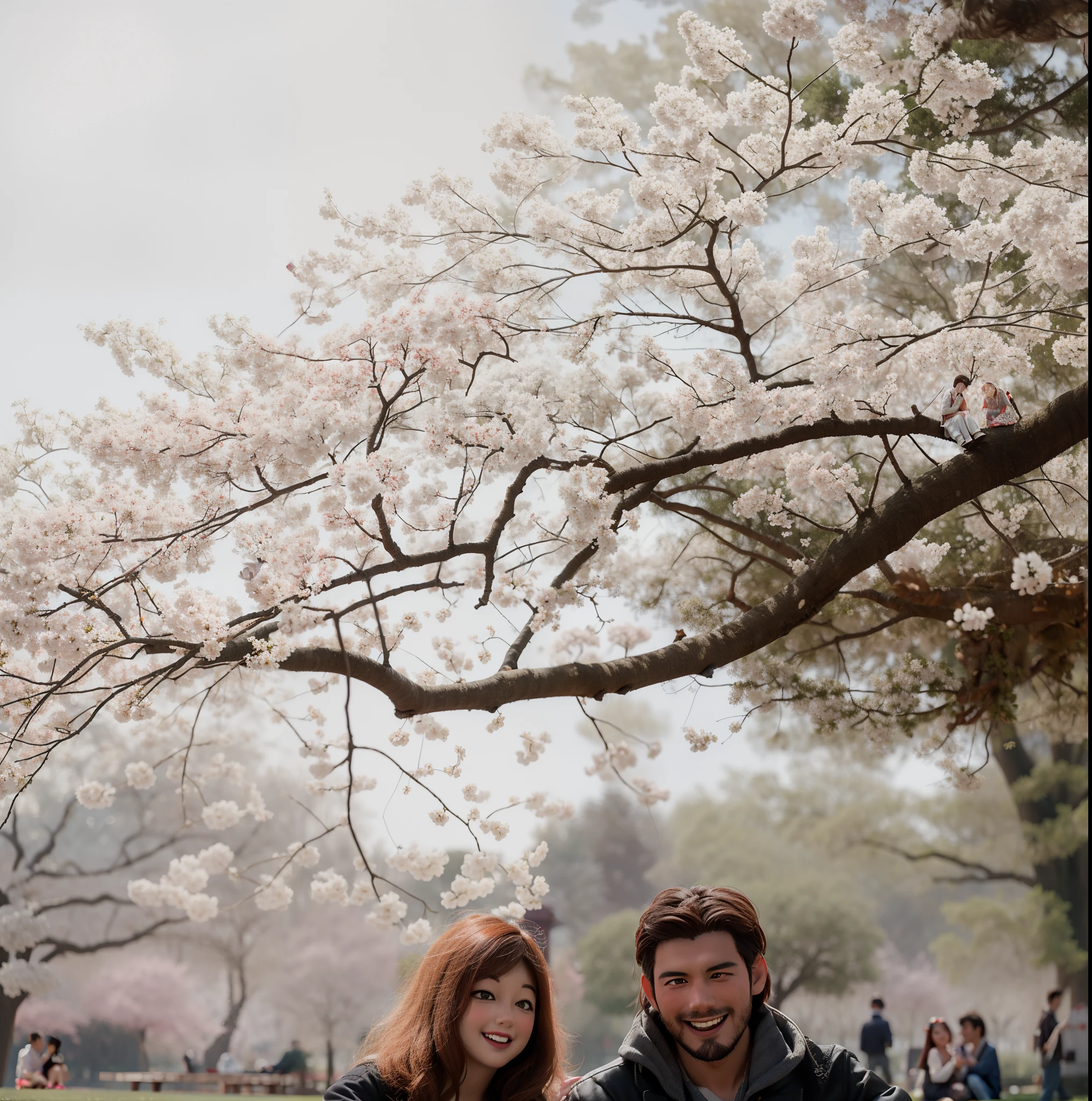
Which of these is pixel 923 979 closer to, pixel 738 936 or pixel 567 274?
pixel 567 274

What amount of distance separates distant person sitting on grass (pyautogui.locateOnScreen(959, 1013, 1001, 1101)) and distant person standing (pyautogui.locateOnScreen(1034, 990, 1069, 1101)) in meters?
A: 1.69

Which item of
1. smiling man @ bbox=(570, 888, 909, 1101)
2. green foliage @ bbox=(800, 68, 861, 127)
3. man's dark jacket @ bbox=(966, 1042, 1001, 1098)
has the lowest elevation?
man's dark jacket @ bbox=(966, 1042, 1001, 1098)

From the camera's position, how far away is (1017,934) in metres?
17.2

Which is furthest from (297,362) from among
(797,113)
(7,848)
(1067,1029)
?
(7,848)

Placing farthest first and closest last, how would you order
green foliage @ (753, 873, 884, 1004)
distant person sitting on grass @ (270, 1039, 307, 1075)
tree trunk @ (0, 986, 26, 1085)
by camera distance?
green foliage @ (753, 873, 884, 1004) < distant person sitting on grass @ (270, 1039, 307, 1075) < tree trunk @ (0, 986, 26, 1085)

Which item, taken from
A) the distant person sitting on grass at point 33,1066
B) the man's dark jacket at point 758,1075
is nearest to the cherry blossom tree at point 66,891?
the distant person sitting on grass at point 33,1066

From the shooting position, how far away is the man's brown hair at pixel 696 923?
2.43 meters

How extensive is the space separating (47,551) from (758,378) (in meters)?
3.65

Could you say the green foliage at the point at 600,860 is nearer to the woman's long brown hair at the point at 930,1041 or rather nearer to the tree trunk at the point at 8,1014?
the tree trunk at the point at 8,1014

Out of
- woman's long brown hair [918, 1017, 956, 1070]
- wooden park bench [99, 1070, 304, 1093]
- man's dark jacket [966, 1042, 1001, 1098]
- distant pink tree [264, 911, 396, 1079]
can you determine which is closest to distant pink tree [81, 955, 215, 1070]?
distant pink tree [264, 911, 396, 1079]

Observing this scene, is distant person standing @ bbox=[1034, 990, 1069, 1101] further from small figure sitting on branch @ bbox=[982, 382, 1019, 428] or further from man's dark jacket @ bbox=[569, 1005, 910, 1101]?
man's dark jacket @ bbox=[569, 1005, 910, 1101]

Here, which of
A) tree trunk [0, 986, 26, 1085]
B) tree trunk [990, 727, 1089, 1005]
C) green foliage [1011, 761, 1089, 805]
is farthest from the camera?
tree trunk [990, 727, 1089, 1005]

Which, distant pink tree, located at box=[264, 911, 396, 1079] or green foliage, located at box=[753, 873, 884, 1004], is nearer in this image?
green foliage, located at box=[753, 873, 884, 1004]

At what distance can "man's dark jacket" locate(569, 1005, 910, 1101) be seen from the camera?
2400 millimetres
